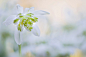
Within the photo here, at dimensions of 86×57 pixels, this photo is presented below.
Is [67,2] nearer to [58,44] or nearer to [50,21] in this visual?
[50,21]

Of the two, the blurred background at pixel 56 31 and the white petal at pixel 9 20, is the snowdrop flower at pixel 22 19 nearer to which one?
the white petal at pixel 9 20

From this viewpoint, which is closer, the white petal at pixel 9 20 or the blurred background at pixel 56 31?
the white petal at pixel 9 20

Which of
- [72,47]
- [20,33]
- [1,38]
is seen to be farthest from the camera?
[72,47]

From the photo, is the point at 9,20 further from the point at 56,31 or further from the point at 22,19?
the point at 56,31

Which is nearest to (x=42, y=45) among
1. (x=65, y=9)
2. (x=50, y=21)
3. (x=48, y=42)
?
(x=48, y=42)

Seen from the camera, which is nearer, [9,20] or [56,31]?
[9,20]

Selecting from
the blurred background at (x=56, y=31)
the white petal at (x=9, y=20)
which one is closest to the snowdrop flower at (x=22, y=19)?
the white petal at (x=9, y=20)

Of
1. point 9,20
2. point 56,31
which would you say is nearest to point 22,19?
point 9,20

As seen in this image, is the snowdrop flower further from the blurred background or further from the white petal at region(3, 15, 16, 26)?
the blurred background
